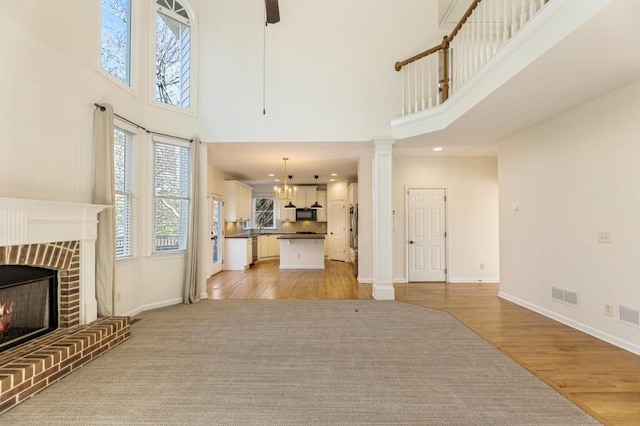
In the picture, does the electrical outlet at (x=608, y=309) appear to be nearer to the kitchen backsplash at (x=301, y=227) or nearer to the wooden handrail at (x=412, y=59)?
the wooden handrail at (x=412, y=59)

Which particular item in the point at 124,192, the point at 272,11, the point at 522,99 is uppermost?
the point at 272,11

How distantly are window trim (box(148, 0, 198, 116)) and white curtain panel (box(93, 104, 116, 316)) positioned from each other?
1.11 meters

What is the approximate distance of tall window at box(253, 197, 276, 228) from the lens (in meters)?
10.5

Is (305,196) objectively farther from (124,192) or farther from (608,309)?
Answer: (608,309)

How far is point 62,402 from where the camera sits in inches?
80.3

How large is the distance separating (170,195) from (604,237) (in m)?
5.75

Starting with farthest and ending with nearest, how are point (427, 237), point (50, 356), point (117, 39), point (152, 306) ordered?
point (427, 237), point (152, 306), point (117, 39), point (50, 356)

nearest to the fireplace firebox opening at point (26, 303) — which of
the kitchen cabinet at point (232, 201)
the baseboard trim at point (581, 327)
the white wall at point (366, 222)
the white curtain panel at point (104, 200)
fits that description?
the white curtain panel at point (104, 200)

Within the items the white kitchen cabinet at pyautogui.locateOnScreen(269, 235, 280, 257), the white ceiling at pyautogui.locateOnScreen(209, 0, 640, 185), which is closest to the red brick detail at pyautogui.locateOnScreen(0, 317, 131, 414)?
the white ceiling at pyautogui.locateOnScreen(209, 0, 640, 185)

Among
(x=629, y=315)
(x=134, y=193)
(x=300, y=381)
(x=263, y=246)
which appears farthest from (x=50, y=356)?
(x=263, y=246)

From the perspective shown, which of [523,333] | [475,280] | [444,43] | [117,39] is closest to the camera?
[523,333]

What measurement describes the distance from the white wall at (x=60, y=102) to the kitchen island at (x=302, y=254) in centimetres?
416

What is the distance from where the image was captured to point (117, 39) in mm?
3809

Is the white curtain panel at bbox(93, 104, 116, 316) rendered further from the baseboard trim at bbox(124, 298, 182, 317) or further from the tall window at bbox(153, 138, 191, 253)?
the tall window at bbox(153, 138, 191, 253)
